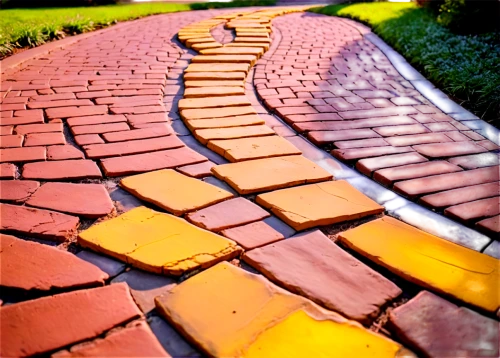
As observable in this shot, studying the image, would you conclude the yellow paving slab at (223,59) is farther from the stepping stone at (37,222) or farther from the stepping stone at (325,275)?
the stepping stone at (325,275)

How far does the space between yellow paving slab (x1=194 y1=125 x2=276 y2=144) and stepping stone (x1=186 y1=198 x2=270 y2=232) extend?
0.69 metres

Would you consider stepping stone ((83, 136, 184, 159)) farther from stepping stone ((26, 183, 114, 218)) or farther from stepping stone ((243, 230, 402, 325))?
stepping stone ((243, 230, 402, 325))

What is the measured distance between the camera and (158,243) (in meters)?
1.57

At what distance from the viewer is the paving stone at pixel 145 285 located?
4.34 ft

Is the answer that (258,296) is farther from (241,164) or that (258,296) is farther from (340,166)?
(340,166)

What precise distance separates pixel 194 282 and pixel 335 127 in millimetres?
1662

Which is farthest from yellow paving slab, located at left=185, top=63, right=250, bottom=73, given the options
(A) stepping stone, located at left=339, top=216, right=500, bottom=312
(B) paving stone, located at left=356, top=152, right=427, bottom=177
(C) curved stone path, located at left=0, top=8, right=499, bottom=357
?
(A) stepping stone, located at left=339, top=216, right=500, bottom=312

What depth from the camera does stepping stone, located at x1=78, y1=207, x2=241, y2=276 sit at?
1471 mm

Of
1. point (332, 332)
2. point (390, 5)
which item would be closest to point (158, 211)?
point (332, 332)

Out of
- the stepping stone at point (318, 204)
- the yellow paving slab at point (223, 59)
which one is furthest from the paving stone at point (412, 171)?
the yellow paving slab at point (223, 59)

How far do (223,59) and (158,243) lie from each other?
283 centimetres

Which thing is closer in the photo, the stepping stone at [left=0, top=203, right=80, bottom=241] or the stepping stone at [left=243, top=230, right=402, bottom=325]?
the stepping stone at [left=243, top=230, right=402, bottom=325]

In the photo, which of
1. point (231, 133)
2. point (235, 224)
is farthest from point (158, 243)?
point (231, 133)

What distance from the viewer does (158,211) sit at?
180cm
